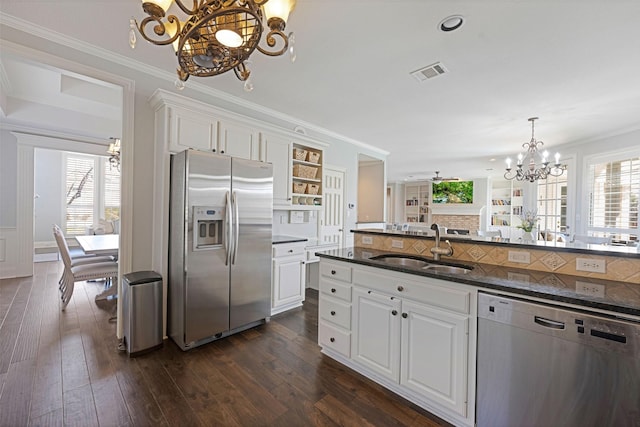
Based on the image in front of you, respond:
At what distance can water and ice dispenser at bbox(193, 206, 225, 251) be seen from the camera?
2525 mm

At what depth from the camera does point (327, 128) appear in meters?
4.81

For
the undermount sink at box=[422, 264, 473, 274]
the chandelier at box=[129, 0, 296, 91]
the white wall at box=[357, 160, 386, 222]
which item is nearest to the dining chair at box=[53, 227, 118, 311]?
the chandelier at box=[129, 0, 296, 91]

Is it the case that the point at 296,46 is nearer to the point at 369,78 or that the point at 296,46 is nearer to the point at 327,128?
the point at 369,78

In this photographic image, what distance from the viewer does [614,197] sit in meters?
4.75

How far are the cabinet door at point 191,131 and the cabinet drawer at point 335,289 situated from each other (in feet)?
6.33

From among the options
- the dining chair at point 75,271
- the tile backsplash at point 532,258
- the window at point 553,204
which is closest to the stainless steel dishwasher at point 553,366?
the tile backsplash at point 532,258

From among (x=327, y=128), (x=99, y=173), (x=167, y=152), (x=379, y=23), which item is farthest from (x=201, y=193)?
(x=99, y=173)

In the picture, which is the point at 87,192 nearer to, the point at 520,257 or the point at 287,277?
the point at 287,277

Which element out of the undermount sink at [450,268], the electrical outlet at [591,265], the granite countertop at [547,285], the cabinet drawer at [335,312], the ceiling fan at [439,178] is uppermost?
the ceiling fan at [439,178]

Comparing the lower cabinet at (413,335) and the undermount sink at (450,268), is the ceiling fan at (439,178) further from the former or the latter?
the lower cabinet at (413,335)

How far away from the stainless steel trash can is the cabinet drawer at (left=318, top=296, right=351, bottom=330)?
1560mm

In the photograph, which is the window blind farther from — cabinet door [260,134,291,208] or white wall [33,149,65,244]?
cabinet door [260,134,291,208]

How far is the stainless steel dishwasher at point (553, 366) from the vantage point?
118 centimetres

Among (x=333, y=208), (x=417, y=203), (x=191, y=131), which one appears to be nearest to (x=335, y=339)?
(x=191, y=131)
